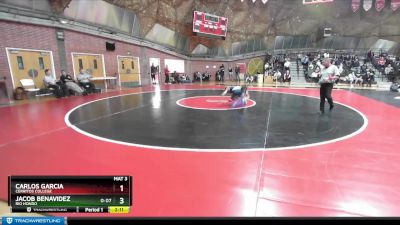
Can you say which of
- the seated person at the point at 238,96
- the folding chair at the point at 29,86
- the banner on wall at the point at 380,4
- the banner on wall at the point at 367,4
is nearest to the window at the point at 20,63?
the folding chair at the point at 29,86

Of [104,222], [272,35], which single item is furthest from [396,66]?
[104,222]

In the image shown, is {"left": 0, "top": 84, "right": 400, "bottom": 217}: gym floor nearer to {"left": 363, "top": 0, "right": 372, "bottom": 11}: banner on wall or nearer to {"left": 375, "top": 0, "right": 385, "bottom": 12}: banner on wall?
{"left": 375, "top": 0, "right": 385, "bottom": 12}: banner on wall

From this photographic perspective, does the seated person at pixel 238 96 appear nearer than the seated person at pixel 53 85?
Yes

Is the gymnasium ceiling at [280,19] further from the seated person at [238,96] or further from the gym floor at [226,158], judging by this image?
the gym floor at [226,158]

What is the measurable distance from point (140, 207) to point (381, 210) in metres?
2.31

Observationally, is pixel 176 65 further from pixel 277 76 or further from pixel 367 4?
pixel 367 4

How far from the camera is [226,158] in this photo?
12.0 feet
